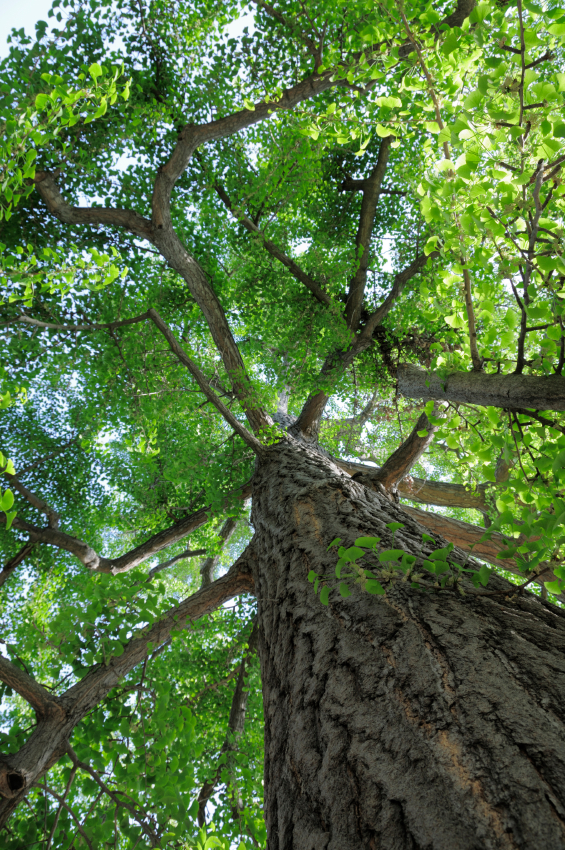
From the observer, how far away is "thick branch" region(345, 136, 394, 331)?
515 cm

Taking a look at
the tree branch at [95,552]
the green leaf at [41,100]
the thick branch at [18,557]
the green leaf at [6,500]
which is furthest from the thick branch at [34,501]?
the green leaf at [6,500]

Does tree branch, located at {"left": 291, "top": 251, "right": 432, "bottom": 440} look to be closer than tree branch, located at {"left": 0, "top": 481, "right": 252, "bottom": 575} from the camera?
Yes

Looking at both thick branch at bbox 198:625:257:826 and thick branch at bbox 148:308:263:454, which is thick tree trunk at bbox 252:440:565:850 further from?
thick branch at bbox 198:625:257:826

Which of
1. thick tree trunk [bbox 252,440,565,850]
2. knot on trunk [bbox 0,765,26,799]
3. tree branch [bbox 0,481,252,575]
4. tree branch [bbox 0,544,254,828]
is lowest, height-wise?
thick tree trunk [bbox 252,440,565,850]

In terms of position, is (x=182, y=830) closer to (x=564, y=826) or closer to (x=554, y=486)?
(x=564, y=826)

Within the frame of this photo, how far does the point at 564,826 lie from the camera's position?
1.92ft

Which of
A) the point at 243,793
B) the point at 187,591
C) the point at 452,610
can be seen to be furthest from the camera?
the point at 187,591

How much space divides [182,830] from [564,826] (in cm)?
128

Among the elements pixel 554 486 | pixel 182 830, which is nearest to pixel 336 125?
pixel 554 486

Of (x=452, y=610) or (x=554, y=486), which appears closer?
(x=452, y=610)

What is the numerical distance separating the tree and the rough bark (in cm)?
1

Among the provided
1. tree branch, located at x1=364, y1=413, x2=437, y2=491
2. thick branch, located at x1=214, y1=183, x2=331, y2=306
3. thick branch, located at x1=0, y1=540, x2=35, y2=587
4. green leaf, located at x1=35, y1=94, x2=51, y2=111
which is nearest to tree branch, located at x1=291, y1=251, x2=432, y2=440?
thick branch, located at x1=214, y1=183, x2=331, y2=306

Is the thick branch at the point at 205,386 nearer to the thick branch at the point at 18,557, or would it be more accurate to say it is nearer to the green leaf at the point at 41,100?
the green leaf at the point at 41,100

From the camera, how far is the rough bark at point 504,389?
1.66m
